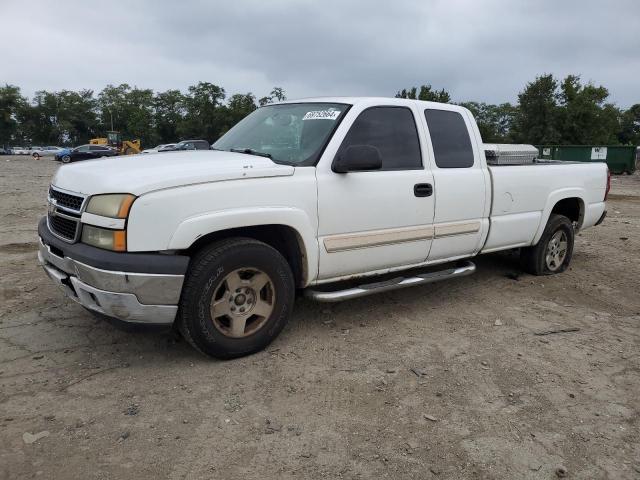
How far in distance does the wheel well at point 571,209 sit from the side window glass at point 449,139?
1.89 meters

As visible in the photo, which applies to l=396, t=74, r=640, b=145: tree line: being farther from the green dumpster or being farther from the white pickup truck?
the white pickup truck

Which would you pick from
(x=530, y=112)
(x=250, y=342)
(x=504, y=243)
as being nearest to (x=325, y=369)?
(x=250, y=342)

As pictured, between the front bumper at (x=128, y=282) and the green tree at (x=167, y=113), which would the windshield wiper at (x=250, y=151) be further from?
the green tree at (x=167, y=113)

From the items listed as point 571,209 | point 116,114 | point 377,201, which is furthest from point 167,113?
point 377,201

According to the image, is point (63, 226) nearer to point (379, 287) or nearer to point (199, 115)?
point (379, 287)

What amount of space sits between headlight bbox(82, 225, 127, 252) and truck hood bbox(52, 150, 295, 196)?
0.77 feet

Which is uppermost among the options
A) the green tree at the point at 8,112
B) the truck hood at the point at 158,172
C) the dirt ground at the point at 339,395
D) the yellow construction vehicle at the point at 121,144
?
the green tree at the point at 8,112

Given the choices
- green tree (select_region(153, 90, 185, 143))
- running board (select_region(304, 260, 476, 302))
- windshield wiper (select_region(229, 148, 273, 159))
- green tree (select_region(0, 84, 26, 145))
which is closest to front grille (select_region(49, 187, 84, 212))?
windshield wiper (select_region(229, 148, 273, 159))

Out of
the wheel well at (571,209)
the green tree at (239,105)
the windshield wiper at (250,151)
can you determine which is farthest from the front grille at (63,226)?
the green tree at (239,105)

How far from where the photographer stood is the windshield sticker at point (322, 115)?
4.04 meters

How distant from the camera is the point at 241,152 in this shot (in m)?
4.20

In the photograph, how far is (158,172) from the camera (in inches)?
Answer: 126

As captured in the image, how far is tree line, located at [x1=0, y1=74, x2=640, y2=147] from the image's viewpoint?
3872 centimetres

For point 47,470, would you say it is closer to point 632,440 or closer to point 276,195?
point 276,195
